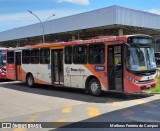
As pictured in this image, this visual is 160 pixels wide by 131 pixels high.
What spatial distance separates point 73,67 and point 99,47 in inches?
88.3

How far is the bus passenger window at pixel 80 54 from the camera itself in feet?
53.4

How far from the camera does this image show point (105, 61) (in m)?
14.9

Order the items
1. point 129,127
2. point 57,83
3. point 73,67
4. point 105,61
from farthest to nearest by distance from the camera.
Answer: point 57,83, point 73,67, point 105,61, point 129,127

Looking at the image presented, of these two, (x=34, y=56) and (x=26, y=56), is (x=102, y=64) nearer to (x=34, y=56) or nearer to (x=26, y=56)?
(x=34, y=56)

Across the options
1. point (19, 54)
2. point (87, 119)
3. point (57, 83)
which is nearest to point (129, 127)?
point (87, 119)

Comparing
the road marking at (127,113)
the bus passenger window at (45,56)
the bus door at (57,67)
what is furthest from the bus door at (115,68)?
the bus passenger window at (45,56)

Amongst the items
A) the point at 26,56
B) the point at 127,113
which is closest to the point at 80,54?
the point at 26,56

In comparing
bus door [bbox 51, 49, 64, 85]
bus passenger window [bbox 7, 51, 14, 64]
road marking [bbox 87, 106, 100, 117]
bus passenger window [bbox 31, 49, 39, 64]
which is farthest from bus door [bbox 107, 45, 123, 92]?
bus passenger window [bbox 7, 51, 14, 64]

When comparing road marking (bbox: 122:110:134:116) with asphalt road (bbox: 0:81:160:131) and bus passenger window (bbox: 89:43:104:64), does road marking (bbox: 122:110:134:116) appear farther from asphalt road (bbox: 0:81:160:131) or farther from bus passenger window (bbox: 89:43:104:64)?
bus passenger window (bbox: 89:43:104:64)

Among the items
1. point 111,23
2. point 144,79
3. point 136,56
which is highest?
point 111,23

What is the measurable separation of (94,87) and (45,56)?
15.7ft

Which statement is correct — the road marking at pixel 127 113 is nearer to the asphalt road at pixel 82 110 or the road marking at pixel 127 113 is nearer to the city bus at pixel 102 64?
the asphalt road at pixel 82 110

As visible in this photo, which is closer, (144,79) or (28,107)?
Result: (28,107)

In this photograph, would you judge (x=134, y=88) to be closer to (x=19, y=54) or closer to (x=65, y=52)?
(x=65, y=52)
